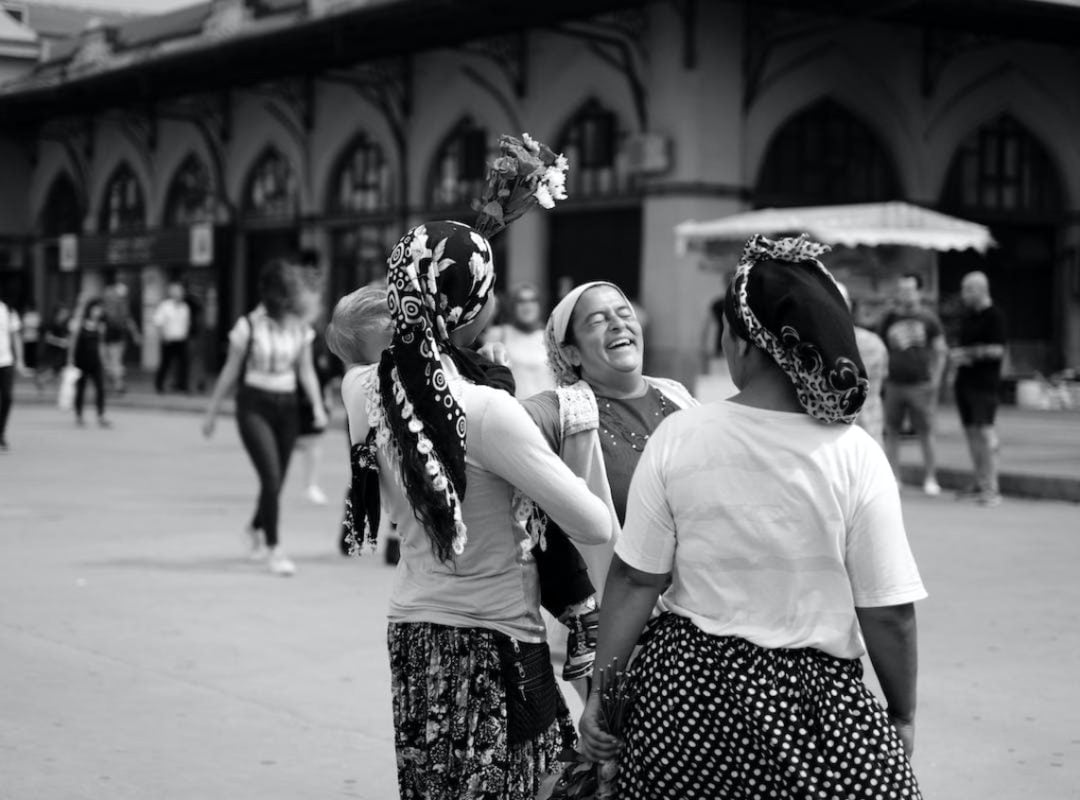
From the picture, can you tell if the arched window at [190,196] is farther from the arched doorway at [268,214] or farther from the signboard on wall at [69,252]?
the signboard on wall at [69,252]

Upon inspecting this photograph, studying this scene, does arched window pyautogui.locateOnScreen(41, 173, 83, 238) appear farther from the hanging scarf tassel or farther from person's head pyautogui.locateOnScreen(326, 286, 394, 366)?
the hanging scarf tassel

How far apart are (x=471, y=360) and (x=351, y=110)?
28564 mm

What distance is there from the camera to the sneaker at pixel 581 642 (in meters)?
3.94

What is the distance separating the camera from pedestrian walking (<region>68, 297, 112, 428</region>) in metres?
21.9

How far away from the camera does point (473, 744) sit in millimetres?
3660

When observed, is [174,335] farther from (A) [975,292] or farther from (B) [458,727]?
(B) [458,727]

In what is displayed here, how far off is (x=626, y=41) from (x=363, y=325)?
21257mm

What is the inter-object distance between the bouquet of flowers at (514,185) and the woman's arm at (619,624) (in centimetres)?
101

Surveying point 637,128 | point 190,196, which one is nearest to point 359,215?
point 190,196

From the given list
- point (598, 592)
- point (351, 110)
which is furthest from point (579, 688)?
point (351, 110)

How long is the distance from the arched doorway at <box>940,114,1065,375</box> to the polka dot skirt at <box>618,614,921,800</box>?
24778 millimetres

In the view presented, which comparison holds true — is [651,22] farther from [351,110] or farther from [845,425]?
[845,425]

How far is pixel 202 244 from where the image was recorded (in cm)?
3547

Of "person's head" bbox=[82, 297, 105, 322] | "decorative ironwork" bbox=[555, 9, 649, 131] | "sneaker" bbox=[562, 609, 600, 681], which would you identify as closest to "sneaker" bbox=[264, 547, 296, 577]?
"sneaker" bbox=[562, 609, 600, 681]
